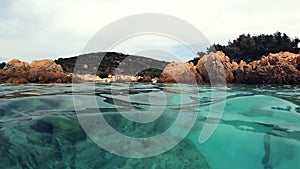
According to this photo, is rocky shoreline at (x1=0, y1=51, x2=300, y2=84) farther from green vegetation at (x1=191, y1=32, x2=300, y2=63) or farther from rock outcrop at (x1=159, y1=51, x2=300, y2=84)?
green vegetation at (x1=191, y1=32, x2=300, y2=63)

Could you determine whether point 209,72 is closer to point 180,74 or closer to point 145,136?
A: point 180,74

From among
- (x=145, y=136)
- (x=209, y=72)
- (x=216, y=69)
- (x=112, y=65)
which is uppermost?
(x=112, y=65)

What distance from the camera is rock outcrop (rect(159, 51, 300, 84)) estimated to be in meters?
13.9

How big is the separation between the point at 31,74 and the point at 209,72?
33.8ft

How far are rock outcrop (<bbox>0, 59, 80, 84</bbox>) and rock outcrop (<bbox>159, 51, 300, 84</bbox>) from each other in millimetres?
5674

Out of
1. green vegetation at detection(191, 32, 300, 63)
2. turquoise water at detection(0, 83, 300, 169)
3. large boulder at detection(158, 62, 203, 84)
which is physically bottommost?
turquoise water at detection(0, 83, 300, 169)

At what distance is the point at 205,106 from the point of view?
19.6 ft

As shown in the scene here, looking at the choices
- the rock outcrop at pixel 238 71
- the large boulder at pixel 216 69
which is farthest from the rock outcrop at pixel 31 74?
the large boulder at pixel 216 69

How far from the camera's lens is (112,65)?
2469cm

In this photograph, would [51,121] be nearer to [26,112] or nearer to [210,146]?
[26,112]

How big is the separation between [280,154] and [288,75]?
10975 mm

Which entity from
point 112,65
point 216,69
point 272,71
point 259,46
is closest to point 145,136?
point 272,71

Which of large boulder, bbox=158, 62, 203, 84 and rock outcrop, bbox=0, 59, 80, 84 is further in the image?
large boulder, bbox=158, 62, 203, 84

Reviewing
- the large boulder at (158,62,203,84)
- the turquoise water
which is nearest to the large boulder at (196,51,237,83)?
the large boulder at (158,62,203,84)
